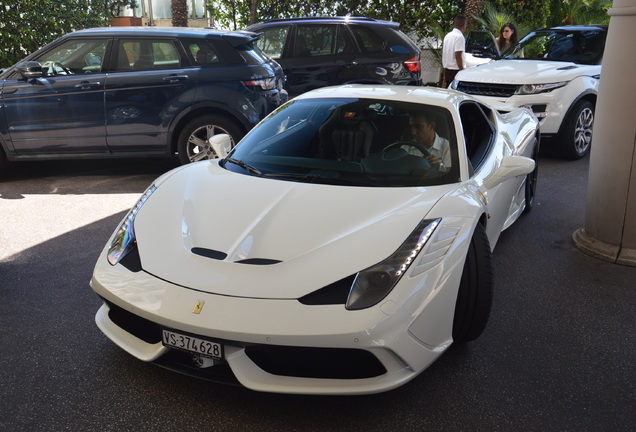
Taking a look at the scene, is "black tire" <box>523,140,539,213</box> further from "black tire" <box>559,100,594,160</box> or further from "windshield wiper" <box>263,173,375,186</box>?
"windshield wiper" <box>263,173,375,186</box>

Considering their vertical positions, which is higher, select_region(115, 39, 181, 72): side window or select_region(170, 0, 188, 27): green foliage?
select_region(170, 0, 188, 27): green foliage

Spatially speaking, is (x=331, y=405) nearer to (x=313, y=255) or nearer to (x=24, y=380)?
(x=313, y=255)

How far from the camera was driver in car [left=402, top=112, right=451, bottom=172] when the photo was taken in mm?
3938

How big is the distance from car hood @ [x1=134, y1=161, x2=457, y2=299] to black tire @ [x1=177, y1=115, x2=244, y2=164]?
389 centimetres

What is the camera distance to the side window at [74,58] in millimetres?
7508

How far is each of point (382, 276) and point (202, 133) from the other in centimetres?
528

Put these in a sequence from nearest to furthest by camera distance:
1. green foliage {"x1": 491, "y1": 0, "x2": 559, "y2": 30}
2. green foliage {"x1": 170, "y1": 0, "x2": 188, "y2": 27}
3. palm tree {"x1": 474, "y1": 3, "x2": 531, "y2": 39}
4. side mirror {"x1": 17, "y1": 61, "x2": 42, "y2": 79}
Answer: side mirror {"x1": 17, "y1": 61, "x2": 42, "y2": 79} → green foliage {"x1": 170, "y1": 0, "x2": 188, "y2": 27} → palm tree {"x1": 474, "y1": 3, "x2": 531, "y2": 39} → green foliage {"x1": 491, "y1": 0, "x2": 559, "y2": 30}

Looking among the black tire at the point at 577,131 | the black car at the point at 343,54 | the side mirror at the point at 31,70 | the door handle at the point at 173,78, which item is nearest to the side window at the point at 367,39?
the black car at the point at 343,54

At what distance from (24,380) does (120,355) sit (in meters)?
0.47

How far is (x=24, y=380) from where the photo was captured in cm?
324

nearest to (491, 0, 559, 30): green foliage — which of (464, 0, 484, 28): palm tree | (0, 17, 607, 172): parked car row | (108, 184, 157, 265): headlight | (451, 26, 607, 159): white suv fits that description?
(464, 0, 484, 28): palm tree

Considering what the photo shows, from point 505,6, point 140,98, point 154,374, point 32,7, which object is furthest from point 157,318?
point 505,6

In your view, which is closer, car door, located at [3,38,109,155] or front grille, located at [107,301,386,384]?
front grille, located at [107,301,386,384]

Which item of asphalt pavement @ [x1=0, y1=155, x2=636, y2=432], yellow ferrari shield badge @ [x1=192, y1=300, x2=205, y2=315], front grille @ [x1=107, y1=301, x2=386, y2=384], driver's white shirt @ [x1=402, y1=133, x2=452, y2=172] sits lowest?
asphalt pavement @ [x1=0, y1=155, x2=636, y2=432]
